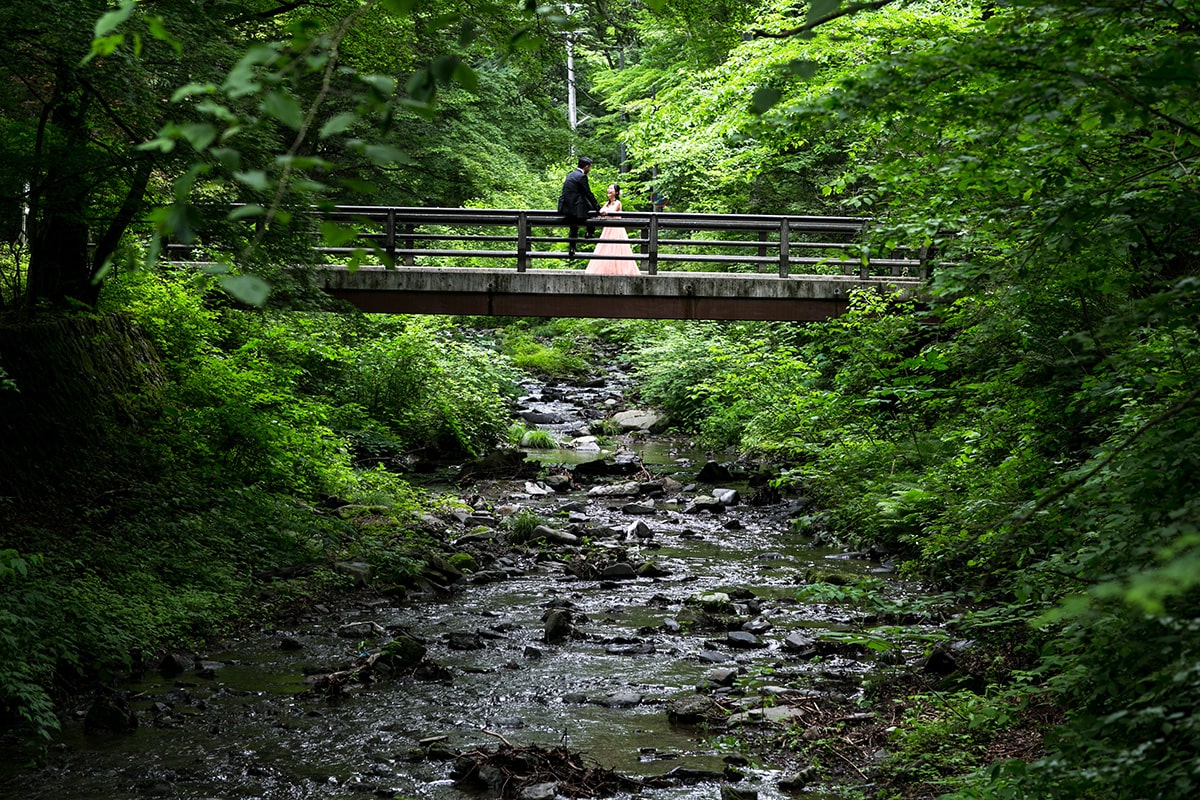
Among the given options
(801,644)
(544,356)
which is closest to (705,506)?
(801,644)

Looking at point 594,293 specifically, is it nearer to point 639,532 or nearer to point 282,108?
point 639,532

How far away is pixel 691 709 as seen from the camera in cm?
694

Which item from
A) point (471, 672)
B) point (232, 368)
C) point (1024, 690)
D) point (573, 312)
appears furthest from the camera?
point (573, 312)

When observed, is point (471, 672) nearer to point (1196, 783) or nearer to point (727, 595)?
point (727, 595)

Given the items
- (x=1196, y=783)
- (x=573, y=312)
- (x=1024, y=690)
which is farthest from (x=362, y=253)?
(x=573, y=312)

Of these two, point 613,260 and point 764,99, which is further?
point 613,260

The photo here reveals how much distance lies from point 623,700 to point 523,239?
30.4 feet

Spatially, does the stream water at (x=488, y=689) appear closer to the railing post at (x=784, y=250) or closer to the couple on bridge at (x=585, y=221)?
the railing post at (x=784, y=250)

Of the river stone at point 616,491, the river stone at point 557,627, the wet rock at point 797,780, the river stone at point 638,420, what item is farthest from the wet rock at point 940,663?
the river stone at point 638,420

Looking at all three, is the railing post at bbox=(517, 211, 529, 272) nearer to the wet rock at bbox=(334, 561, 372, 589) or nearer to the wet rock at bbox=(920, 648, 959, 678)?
the wet rock at bbox=(334, 561, 372, 589)

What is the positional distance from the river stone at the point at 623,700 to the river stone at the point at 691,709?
0.27m

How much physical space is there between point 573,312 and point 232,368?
206 inches

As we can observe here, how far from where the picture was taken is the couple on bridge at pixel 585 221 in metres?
15.8

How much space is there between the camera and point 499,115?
30.7 m
